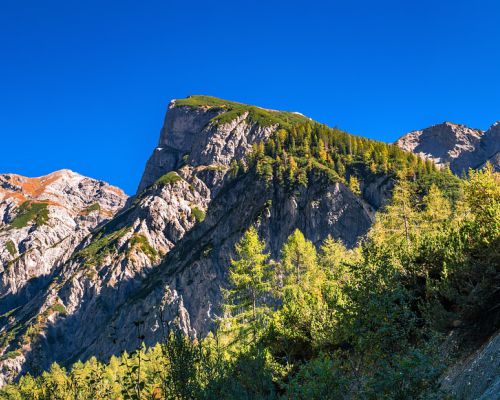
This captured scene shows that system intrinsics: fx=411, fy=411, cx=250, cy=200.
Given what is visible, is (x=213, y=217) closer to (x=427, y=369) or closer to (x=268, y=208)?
(x=268, y=208)

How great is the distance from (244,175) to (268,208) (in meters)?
39.5

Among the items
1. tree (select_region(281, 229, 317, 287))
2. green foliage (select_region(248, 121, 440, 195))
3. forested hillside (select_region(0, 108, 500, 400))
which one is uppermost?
green foliage (select_region(248, 121, 440, 195))

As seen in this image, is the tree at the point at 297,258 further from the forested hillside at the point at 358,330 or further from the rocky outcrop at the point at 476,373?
the rocky outcrop at the point at 476,373

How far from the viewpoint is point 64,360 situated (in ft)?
642

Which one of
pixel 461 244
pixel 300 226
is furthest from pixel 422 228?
pixel 300 226

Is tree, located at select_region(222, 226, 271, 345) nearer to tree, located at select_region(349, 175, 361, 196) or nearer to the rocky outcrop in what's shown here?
the rocky outcrop

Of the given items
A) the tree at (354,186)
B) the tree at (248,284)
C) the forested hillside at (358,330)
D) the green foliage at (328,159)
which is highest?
the green foliage at (328,159)

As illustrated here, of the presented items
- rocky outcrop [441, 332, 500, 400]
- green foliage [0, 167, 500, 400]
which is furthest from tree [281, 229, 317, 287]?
rocky outcrop [441, 332, 500, 400]

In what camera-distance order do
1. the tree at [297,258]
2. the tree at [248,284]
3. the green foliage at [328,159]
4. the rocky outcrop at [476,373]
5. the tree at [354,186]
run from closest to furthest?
the rocky outcrop at [476,373]
the tree at [248,284]
the tree at [297,258]
the tree at [354,186]
the green foliage at [328,159]

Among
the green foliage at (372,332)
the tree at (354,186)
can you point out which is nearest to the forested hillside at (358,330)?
the green foliage at (372,332)

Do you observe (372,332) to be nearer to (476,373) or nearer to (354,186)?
(476,373)

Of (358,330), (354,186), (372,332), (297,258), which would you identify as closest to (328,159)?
(354,186)

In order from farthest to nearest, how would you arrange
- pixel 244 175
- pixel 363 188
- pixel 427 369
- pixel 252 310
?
pixel 244 175, pixel 363 188, pixel 252 310, pixel 427 369

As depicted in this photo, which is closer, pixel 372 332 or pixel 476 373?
pixel 372 332
